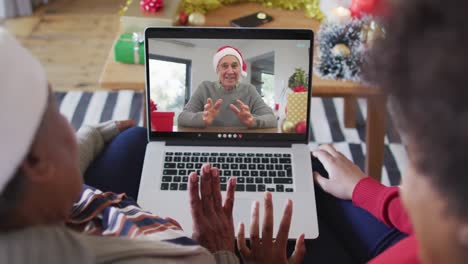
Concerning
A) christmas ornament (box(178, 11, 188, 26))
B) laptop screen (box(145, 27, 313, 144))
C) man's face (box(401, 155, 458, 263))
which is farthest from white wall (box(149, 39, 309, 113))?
man's face (box(401, 155, 458, 263))

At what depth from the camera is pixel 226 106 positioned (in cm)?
120

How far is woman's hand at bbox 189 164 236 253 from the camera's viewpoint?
3.30ft

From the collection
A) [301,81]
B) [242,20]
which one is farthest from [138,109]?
[301,81]

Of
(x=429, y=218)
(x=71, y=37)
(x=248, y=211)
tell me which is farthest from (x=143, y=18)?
(x=71, y=37)

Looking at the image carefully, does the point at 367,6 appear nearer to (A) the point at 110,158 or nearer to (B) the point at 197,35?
(B) the point at 197,35

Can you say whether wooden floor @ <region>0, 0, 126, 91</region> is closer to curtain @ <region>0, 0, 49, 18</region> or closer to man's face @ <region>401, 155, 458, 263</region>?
curtain @ <region>0, 0, 49, 18</region>

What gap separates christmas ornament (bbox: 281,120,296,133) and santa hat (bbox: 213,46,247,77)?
137mm

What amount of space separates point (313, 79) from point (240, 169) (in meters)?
0.41

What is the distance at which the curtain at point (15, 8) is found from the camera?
2986 mm

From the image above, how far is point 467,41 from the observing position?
0.44 metres

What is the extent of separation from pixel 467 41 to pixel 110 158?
0.90 metres

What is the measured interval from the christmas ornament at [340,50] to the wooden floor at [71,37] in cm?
130

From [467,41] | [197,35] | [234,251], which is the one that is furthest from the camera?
[197,35]

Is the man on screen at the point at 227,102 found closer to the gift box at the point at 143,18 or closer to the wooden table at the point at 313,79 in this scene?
the wooden table at the point at 313,79
